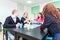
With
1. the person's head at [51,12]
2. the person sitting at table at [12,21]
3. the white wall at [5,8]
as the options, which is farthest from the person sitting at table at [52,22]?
the white wall at [5,8]

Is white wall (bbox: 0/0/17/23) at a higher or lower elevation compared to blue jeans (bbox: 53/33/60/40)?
higher

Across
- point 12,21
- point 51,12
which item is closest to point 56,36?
point 51,12

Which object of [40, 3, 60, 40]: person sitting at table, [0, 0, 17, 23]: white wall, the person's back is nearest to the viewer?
[40, 3, 60, 40]: person sitting at table

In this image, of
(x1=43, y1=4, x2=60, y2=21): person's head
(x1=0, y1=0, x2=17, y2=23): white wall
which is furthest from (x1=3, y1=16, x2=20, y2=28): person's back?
(x1=0, y1=0, x2=17, y2=23): white wall

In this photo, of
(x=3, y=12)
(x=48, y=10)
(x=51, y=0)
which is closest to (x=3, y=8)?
(x=3, y=12)

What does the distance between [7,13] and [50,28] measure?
6039mm

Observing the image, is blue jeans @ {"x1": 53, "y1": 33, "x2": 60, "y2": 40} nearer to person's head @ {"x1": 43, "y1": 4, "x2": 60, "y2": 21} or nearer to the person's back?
person's head @ {"x1": 43, "y1": 4, "x2": 60, "y2": 21}

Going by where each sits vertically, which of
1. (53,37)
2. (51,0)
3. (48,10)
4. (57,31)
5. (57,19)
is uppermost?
(51,0)

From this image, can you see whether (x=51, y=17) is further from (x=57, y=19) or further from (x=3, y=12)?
(x=3, y=12)

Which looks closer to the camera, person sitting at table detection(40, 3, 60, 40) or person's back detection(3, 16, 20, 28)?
person sitting at table detection(40, 3, 60, 40)

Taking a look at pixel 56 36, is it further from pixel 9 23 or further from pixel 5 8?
pixel 5 8

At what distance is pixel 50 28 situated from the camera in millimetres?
1734

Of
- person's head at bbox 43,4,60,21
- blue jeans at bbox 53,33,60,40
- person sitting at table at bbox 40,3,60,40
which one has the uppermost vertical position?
person's head at bbox 43,4,60,21

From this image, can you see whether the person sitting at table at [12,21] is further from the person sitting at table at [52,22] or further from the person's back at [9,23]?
the person sitting at table at [52,22]
